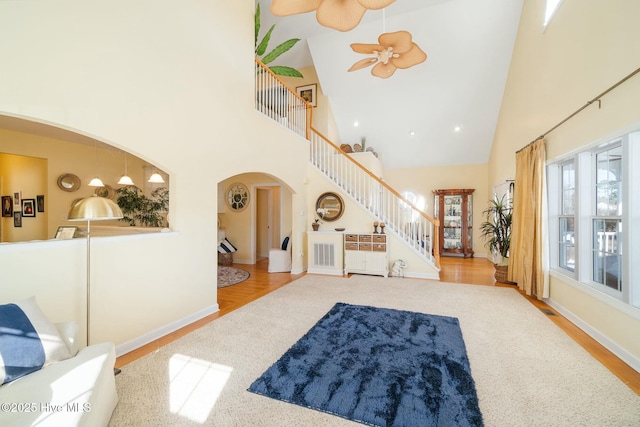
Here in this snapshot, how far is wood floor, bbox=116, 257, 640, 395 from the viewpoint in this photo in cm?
237

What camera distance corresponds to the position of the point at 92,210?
2.12 meters

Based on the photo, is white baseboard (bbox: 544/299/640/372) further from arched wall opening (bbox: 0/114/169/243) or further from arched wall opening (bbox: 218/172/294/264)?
arched wall opening (bbox: 0/114/169/243)

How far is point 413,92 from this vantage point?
22.1 ft

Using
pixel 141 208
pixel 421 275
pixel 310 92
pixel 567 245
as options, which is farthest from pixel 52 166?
pixel 567 245

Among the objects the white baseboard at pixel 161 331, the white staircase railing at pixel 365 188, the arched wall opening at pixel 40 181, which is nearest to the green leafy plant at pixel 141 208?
the arched wall opening at pixel 40 181

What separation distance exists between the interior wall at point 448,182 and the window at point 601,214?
159 inches

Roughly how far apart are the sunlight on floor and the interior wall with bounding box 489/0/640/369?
352 cm

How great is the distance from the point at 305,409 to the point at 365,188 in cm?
494

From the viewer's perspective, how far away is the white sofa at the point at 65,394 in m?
1.19

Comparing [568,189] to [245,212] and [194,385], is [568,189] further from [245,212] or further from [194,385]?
[245,212]

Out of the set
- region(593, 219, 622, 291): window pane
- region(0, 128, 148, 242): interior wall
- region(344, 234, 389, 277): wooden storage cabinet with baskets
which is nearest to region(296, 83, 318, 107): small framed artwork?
region(344, 234, 389, 277): wooden storage cabinet with baskets

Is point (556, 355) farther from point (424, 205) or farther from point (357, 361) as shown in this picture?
point (424, 205)

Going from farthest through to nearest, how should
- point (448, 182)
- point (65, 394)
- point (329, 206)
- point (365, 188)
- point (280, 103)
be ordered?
point (448, 182)
point (365, 188)
point (329, 206)
point (280, 103)
point (65, 394)

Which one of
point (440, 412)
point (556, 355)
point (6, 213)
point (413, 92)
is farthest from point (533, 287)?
point (6, 213)
